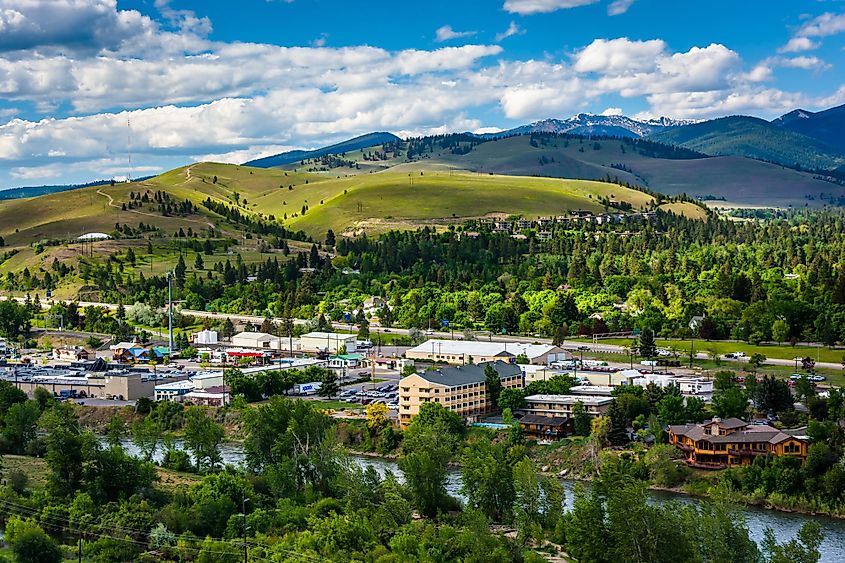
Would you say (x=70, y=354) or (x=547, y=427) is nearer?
(x=547, y=427)

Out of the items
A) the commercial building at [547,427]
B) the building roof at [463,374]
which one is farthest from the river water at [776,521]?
the building roof at [463,374]

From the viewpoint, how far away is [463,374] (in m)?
41.6

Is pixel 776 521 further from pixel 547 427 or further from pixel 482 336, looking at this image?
pixel 482 336

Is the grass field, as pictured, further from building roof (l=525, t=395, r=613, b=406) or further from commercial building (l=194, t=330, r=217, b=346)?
building roof (l=525, t=395, r=613, b=406)

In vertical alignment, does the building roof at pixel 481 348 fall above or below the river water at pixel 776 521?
above

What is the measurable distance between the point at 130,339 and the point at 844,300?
40116mm

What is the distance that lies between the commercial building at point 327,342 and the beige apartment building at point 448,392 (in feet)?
57.0

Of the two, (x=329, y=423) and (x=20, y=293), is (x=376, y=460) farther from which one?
(x=20, y=293)

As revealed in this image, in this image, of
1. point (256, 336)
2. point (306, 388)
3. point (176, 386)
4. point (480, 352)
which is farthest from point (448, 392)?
point (256, 336)

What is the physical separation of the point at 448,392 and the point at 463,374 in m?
1.83

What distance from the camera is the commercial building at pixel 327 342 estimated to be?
59.2 m

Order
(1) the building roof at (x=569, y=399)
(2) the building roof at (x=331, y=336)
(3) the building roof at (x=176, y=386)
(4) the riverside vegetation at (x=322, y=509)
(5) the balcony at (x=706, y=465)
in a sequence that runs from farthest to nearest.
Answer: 1. (2) the building roof at (x=331, y=336)
2. (3) the building roof at (x=176, y=386)
3. (1) the building roof at (x=569, y=399)
4. (5) the balcony at (x=706, y=465)
5. (4) the riverside vegetation at (x=322, y=509)

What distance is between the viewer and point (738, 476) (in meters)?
30.9

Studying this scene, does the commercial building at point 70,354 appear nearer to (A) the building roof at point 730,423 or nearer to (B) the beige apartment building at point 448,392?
(B) the beige apartment building at point 448,392
